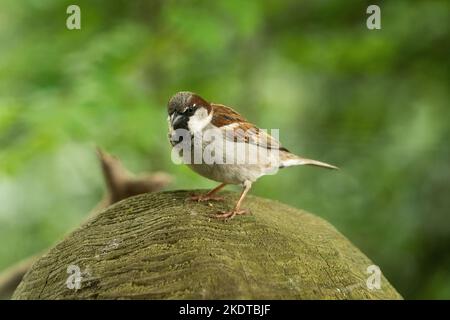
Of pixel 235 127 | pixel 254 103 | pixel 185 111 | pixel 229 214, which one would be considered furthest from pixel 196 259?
pixel 254 103

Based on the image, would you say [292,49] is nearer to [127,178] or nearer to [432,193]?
[432,193]

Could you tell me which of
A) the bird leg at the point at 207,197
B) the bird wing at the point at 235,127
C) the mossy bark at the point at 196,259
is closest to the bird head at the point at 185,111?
the bird wing at the point at 235,127

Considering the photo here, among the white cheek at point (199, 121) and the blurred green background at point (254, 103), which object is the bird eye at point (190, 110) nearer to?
the white cheek at point (199, 121)

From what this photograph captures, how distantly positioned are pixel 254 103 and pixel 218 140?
324 cm

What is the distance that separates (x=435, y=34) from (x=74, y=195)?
3.89 m

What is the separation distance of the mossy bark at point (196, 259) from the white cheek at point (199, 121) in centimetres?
56

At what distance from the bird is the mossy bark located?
42cm

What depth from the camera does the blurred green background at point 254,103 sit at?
14.4ft

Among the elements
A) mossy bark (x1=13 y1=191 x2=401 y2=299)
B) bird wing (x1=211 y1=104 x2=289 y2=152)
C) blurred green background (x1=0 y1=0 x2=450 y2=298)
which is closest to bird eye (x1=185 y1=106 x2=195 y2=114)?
bird wing (x1=211 y1=104 x2=289 y2=152)

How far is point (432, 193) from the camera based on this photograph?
5.64 m

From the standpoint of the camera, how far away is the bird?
3021 mm

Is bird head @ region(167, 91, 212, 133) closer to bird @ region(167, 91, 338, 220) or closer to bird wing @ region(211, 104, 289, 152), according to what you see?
bird @ region(167, 91, 338, 220)

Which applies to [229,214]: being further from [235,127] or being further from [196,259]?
[235,127]

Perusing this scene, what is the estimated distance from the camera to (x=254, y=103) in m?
6.33
